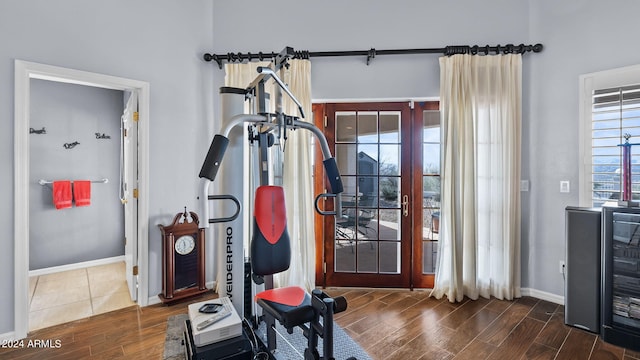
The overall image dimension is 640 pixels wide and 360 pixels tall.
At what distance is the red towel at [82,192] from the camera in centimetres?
390

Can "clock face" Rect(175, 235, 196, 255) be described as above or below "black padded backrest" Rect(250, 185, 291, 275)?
below

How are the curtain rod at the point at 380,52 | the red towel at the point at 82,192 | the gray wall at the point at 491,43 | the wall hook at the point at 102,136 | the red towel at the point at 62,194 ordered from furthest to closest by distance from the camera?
the wall hook at the point at 102,136, the red towel at the point at 82,192, the red towel at the point at 62,194, the curtain rod at the point at 380,52, the gray wall at the point at 491,43

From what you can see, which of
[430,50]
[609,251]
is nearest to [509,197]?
[609,251]

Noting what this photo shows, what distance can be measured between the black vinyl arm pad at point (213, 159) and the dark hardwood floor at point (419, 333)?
154 centimetres

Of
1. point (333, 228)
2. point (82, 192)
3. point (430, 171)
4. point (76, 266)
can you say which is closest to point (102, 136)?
point (82, 192)

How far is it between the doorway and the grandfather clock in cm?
23

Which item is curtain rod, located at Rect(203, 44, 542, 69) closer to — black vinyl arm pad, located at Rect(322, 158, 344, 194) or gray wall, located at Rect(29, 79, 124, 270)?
black vinyl arm pad, located at Rect(322, 158, 344, 194)

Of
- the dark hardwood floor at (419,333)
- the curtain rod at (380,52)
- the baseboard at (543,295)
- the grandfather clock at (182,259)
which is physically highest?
the curtain rod at (380,52)

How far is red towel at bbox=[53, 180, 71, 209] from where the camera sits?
376 cm

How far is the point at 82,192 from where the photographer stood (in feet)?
12.9

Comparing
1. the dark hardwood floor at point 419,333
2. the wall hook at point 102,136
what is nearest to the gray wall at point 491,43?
the dark hardwood floor at point 419,333

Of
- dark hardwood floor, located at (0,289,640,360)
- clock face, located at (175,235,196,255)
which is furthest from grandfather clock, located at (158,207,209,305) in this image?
dark hardwood floor, located at (0,289,640,360)

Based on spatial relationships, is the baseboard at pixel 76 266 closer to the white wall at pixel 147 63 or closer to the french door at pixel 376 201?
the white wall at pixel 147 63

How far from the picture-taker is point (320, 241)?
338 cm
